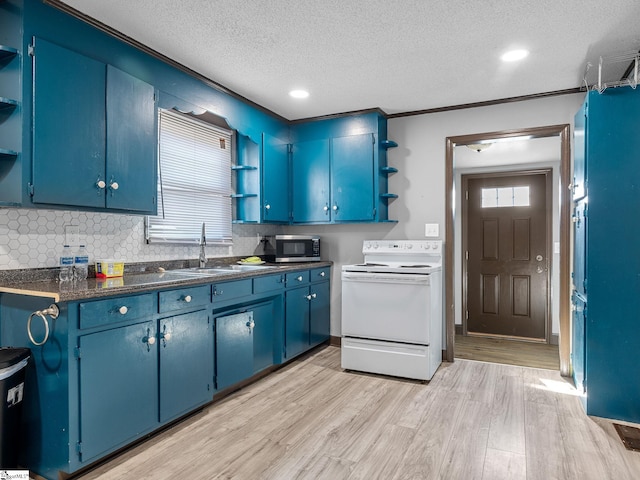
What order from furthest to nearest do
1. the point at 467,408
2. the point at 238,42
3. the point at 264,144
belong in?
the point at 264,144 → the point at 467,408 → the point at 238,42

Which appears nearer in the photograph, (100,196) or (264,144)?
(100,196)

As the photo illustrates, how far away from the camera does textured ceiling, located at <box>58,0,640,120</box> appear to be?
2188mm

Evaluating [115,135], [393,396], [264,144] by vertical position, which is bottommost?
[393,396]

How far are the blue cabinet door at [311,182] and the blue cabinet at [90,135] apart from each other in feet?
6.06

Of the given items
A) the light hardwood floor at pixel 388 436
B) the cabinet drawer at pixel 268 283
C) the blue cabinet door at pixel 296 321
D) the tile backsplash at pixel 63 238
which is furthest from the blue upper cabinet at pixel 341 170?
the light hardwood floor at pixel 388 436

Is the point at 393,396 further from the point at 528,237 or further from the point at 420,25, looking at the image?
the point at 528,237

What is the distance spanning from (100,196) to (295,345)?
210cm

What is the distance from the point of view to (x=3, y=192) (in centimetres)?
197

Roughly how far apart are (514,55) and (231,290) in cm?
253

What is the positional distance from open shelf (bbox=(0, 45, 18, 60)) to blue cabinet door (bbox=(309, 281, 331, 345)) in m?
2.79

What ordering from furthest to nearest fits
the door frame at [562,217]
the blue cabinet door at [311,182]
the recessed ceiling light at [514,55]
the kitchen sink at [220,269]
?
the blue cabinet door at [311,182] → the door frame at [562,217] → the kitchen sink at [220,269] → the recessed ceiling light at [514,55]

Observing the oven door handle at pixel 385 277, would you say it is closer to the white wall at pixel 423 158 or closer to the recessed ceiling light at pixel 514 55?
the white wall at pixel 423 158

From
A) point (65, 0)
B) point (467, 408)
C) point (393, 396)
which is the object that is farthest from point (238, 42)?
point (467, 408)

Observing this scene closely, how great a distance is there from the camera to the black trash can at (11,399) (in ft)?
5.73
